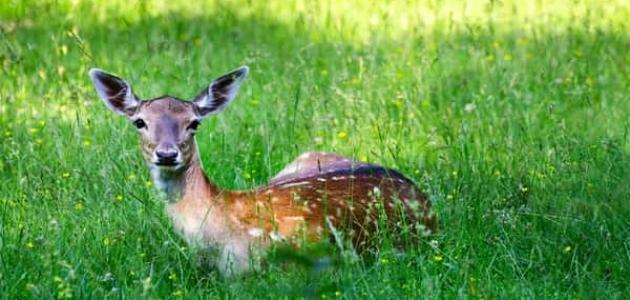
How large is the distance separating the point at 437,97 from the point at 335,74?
0.77 metres

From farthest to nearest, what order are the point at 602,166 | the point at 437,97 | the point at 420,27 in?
the point at 420,27
the point at 437,97
the point at 602,166

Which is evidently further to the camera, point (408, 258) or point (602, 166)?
point (602, 166)

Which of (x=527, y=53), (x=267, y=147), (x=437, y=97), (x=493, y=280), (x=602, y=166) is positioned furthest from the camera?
(x=527, y=53)

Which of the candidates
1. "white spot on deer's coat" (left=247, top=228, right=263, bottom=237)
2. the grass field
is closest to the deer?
"white spot on deer's coat" (left=247, top=228, right=263, bottom=237)

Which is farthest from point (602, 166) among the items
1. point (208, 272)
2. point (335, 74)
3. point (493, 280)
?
point (335, 74)

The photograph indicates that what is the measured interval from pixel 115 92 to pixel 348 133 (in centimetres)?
173

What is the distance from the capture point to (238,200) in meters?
6.44

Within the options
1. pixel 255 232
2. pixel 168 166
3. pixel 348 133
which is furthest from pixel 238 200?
pixel 348 133

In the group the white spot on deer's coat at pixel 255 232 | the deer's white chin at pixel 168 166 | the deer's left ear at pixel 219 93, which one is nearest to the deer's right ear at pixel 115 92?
the deer's left ear at pixel 219 93

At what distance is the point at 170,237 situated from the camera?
622 cm

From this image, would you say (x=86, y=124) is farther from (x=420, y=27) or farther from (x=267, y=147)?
(x=420, y=27)

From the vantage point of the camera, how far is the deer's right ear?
6750 mm

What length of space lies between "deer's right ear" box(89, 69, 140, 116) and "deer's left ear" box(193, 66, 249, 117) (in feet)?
0.94

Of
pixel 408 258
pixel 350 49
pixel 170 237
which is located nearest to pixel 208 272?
pixel 170 237
